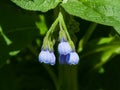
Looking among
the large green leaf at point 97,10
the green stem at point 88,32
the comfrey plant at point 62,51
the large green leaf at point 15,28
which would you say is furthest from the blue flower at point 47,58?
the green stem at point 88,32

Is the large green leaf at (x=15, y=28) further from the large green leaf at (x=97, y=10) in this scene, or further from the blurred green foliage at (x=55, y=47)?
the large green leaf at (x=97, y=10)

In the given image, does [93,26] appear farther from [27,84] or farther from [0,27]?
[27,84]

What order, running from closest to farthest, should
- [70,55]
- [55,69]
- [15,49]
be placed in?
[70,55] < [15,49] < [55,69]

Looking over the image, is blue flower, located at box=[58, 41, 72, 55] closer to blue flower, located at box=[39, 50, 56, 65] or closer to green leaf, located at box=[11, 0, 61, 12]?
blue flower, located at box=[39, 50, 56, 65]

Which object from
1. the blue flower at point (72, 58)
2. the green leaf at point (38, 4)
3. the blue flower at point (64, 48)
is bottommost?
the blue flower at point (72, 58)

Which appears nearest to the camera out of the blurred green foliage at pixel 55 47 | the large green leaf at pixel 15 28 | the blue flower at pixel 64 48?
the blue flower at pixel 64 48

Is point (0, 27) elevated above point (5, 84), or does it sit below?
Answer: above

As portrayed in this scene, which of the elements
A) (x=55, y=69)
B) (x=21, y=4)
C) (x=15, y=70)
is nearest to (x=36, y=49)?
(x=55, y=69)
